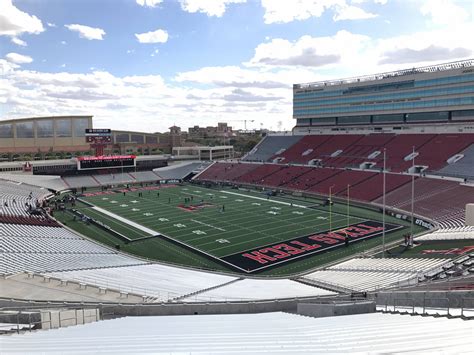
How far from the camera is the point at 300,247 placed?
95.3ft

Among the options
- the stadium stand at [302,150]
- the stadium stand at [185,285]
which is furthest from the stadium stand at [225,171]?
the stadium stand at [185,285]

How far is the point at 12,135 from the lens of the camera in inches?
2904

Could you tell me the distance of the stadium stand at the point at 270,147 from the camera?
72562 millimetres

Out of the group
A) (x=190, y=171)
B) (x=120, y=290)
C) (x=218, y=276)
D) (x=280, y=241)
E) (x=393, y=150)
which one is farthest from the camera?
(x=190, y=171)

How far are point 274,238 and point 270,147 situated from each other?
149ft

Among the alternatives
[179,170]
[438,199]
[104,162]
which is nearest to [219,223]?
[438,199]

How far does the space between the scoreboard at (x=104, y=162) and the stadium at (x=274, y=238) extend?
0.23 metres

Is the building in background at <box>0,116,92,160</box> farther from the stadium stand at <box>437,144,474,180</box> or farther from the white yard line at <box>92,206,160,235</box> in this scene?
the stadium stand at <box>437,144,474,180</box>

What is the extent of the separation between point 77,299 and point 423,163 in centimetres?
4571

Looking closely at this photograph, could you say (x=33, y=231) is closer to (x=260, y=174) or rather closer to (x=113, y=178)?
(x=113, y=178)

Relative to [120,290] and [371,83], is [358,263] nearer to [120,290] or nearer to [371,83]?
[120,290]

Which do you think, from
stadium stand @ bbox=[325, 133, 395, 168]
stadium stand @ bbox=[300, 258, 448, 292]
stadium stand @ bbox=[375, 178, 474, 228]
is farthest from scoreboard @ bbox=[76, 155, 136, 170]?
stadium stand @ bbox=[300, 258, 448, 292]

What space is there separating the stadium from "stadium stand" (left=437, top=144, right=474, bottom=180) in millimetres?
247

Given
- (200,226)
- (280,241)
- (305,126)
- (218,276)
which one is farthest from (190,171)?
(218,276)
